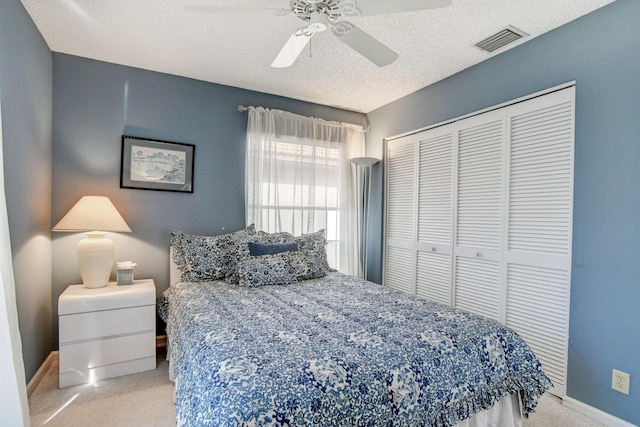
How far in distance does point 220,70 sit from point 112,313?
Result: 224 cm

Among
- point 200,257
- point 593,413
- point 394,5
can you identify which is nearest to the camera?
point 394,5

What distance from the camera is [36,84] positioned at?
2340 mm

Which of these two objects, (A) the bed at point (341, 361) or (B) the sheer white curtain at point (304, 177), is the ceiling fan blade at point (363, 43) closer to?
(A) the bed at point (341, 361)

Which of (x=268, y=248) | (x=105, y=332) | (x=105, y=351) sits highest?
(x=268, y=248)

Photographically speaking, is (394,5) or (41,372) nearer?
(394,5)

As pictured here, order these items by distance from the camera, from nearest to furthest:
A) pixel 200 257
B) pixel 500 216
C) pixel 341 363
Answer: pixel 341 363
pixel 500 216
pixel 200 257

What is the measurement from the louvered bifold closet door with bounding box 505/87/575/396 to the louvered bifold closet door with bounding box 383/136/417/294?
43.9 inches

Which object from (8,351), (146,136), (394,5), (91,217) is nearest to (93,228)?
(91,217)

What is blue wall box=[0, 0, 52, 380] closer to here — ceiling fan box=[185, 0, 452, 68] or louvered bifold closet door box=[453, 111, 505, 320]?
ceiling fan box=[185, 0, 452, 68]

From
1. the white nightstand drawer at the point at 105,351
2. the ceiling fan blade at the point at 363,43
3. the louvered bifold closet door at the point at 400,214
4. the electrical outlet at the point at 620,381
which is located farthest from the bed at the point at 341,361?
the ceiling fan blade at the point at 363,43

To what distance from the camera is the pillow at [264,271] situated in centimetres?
263

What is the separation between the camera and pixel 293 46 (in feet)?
6.43

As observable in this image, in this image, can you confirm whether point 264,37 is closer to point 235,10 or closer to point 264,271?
point 235,10

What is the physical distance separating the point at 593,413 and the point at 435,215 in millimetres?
1849
